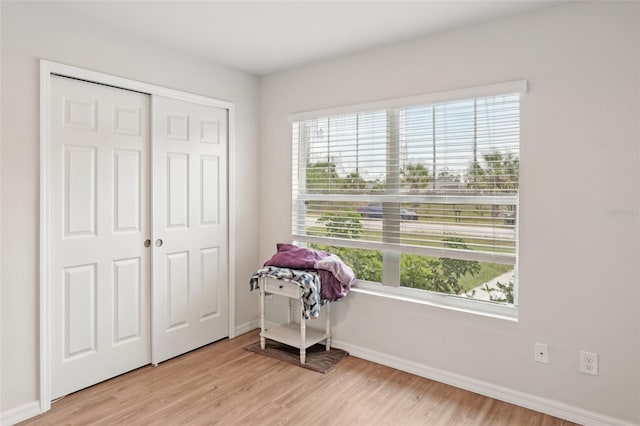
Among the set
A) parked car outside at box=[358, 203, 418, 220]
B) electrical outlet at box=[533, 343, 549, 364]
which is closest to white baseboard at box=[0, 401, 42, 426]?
parked car outside at box=[358, 203, 418, 220]

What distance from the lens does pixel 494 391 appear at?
8.45 ft

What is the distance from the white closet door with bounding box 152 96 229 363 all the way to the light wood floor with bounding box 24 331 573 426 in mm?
385

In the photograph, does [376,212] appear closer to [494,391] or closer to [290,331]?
[290,331]

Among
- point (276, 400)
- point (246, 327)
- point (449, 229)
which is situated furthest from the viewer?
point (246, 327)

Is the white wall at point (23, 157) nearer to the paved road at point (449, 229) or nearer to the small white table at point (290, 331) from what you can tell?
the small white table at point (290, 331)

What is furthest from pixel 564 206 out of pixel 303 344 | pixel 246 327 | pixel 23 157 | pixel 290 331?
pixel 23 157

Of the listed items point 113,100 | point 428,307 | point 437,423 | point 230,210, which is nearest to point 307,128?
point 230,210

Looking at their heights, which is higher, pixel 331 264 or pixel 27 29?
pixel 27 29

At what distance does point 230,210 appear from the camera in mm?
3619

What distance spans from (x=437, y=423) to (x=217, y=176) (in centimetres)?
259

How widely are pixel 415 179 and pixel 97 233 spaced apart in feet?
7.70

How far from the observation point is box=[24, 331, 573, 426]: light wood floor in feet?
7.64

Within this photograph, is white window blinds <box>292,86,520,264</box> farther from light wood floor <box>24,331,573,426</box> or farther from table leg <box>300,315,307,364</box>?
light wood floor <box>24,331,573,426</box>

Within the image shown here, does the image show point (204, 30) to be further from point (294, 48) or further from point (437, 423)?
point (437, 423)
